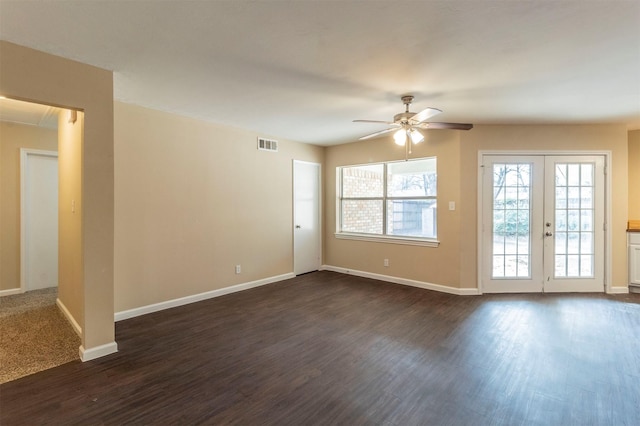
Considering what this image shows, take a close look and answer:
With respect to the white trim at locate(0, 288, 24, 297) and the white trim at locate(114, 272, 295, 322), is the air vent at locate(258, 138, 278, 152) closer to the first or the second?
the white trim at locate(114, 272, 295, 322)

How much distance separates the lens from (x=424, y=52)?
2.35m

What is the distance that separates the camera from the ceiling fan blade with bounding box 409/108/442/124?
2.80 meters

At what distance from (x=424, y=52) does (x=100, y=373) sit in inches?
141

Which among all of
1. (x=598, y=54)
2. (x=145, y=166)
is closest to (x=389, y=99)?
(x=598, y=54)

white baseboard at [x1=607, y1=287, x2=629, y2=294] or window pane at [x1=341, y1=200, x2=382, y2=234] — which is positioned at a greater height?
window pane at [x1=341, y1=200, x2=382, y2=234]

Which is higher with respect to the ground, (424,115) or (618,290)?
(424,115)

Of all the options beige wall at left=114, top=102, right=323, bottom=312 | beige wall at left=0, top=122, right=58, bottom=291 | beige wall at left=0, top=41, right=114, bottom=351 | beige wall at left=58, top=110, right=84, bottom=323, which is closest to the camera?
beige wall at left=0, top=41, right=114, bottom=351

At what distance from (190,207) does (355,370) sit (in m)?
2.93

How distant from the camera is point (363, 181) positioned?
5.85m

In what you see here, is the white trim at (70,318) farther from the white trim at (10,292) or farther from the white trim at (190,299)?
the white trim at (10,292)

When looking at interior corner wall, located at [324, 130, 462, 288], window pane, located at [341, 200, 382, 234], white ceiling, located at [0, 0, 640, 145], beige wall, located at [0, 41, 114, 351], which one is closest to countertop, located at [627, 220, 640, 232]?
white ceiling, located at [0, 0, 640, 145]

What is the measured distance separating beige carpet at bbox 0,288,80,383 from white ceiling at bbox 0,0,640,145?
2541 mm

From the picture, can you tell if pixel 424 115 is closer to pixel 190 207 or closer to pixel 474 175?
pixel 474 175

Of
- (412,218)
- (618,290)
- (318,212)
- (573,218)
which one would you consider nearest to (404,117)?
(412,218)
